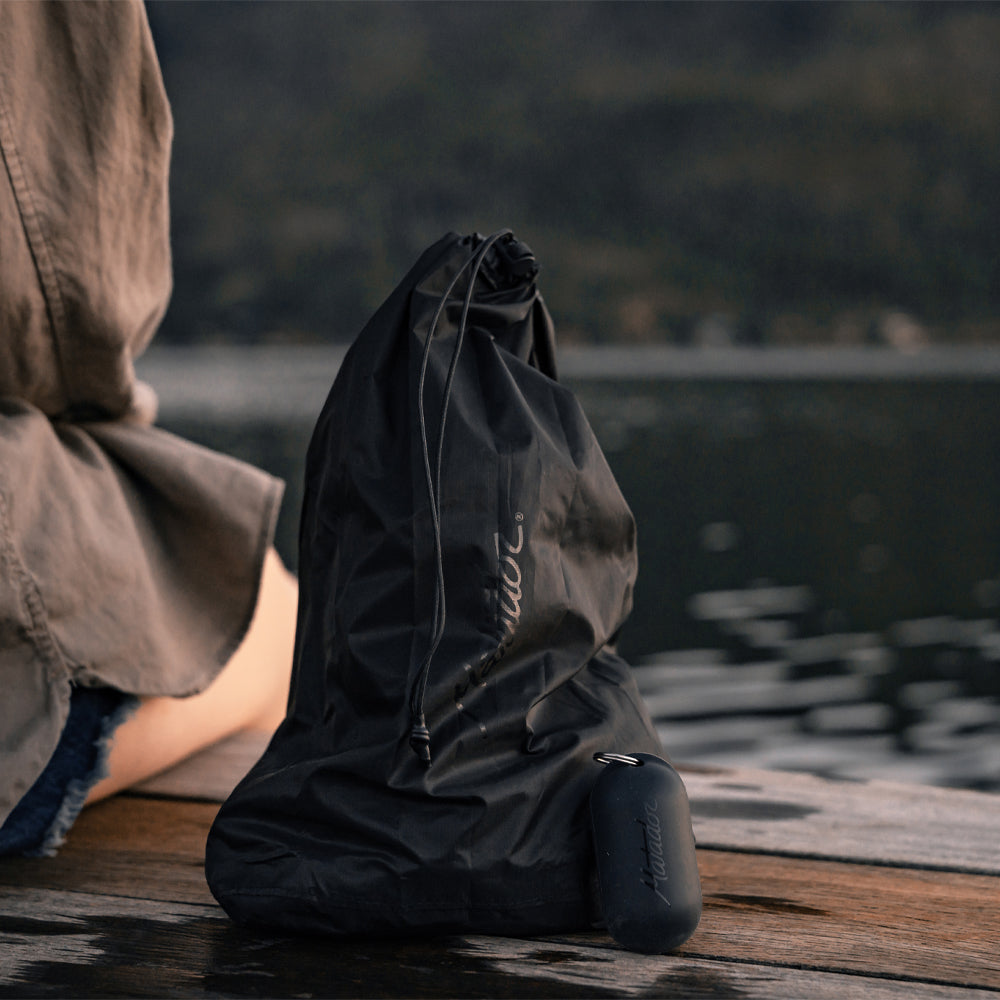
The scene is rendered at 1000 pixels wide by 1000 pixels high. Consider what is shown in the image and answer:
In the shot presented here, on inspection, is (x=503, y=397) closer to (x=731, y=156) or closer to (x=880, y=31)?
(x=731, y=156)

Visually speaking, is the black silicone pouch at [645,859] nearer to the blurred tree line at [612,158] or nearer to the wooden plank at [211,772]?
the wooden plank at [211,772]

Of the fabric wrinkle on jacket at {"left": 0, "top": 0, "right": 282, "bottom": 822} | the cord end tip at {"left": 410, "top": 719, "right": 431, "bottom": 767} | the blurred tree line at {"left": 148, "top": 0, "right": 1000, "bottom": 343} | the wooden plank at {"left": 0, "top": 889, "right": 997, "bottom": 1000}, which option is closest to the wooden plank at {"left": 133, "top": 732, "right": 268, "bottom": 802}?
the fabric wrinkle on jacket at {"left": 0, "top": 0, "right": 282, "bottom": 822}

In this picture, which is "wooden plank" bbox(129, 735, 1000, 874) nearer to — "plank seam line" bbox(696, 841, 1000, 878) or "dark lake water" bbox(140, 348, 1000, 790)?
"plank seam line" bbox(696, 841, 1000, 878)

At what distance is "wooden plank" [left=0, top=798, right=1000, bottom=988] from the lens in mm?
1380

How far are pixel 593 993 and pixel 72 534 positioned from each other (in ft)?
3.19

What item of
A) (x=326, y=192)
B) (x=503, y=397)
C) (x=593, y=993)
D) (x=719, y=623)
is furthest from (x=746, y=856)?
(x=326, y=192)

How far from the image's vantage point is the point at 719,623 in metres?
8.21

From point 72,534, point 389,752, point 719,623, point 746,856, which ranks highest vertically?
point 72,534

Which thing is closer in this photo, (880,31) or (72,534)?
(72,534)

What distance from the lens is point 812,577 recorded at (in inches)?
394

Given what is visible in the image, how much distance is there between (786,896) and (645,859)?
38cm

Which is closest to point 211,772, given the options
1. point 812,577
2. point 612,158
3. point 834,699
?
point 834,699

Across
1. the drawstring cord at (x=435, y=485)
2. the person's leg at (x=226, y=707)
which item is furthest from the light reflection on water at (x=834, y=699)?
the drawstring cord at (x=435, y=485)

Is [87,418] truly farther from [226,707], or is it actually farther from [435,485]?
[435,485]
